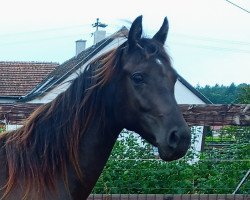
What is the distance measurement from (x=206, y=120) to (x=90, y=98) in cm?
354

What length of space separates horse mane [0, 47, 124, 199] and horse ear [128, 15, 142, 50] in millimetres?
111

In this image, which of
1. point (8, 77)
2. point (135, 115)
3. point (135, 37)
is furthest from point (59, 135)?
point (8, 77)

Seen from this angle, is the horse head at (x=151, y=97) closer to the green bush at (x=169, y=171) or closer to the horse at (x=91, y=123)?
the horse at (x=91, y=123)

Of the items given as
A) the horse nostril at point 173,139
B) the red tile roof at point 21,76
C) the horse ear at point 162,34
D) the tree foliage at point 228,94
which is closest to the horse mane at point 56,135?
the horse ear at point 162,34

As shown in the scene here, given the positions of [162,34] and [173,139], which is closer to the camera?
[173,139]

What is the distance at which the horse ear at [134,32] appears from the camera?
317 centimetres

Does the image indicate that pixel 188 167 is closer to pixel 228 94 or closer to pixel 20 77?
pixel 20 77

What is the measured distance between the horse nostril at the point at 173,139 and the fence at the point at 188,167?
11.9 feet

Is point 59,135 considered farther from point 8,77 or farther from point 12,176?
point 8,77

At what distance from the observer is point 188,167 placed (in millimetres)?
7090

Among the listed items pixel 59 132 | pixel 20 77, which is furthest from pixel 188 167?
pixel 20 77

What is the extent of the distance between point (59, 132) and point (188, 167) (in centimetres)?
419

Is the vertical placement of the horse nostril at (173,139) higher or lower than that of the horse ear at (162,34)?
lower

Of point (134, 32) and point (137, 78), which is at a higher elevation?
point (134, 32)
